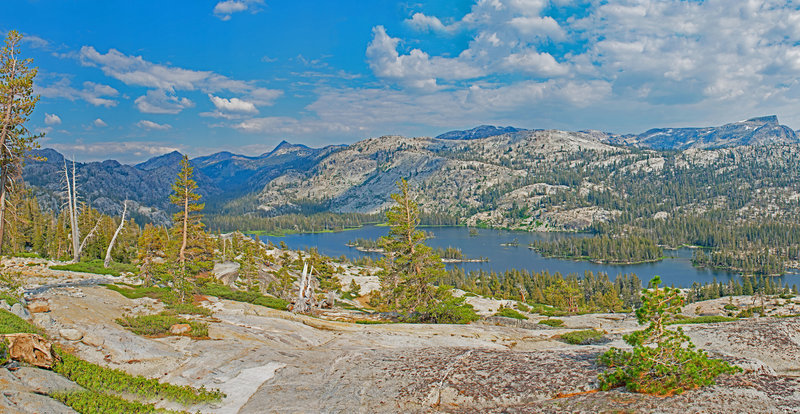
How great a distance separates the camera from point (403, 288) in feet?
129

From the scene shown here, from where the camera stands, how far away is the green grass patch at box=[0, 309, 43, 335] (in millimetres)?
14453

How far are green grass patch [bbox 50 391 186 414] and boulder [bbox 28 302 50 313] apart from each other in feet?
33.0

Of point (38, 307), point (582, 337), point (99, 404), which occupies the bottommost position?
point (582, 337)

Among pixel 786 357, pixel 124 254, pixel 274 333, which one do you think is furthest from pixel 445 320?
pixel 124 254

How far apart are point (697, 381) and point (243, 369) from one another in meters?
15.7

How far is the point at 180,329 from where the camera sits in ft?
69.1

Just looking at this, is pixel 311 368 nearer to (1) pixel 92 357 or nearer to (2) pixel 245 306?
(1) pixel 92 357

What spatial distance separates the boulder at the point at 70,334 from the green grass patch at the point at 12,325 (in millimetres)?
744

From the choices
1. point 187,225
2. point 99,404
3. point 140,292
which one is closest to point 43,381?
point 99,404

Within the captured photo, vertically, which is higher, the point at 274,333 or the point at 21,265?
the point at 21,265

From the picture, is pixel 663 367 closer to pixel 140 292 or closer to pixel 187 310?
pixel 187 310

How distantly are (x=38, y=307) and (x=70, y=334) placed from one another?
14.6ft

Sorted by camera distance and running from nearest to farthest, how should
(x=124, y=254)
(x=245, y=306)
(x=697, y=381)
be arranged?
1. (x=697, y=381)
2. (x=245, y=306)
3. (x=124, y=254)

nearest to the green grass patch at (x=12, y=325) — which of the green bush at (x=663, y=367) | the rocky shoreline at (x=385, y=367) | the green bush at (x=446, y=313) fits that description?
the rocky shoreline at (x=385, y=367)
